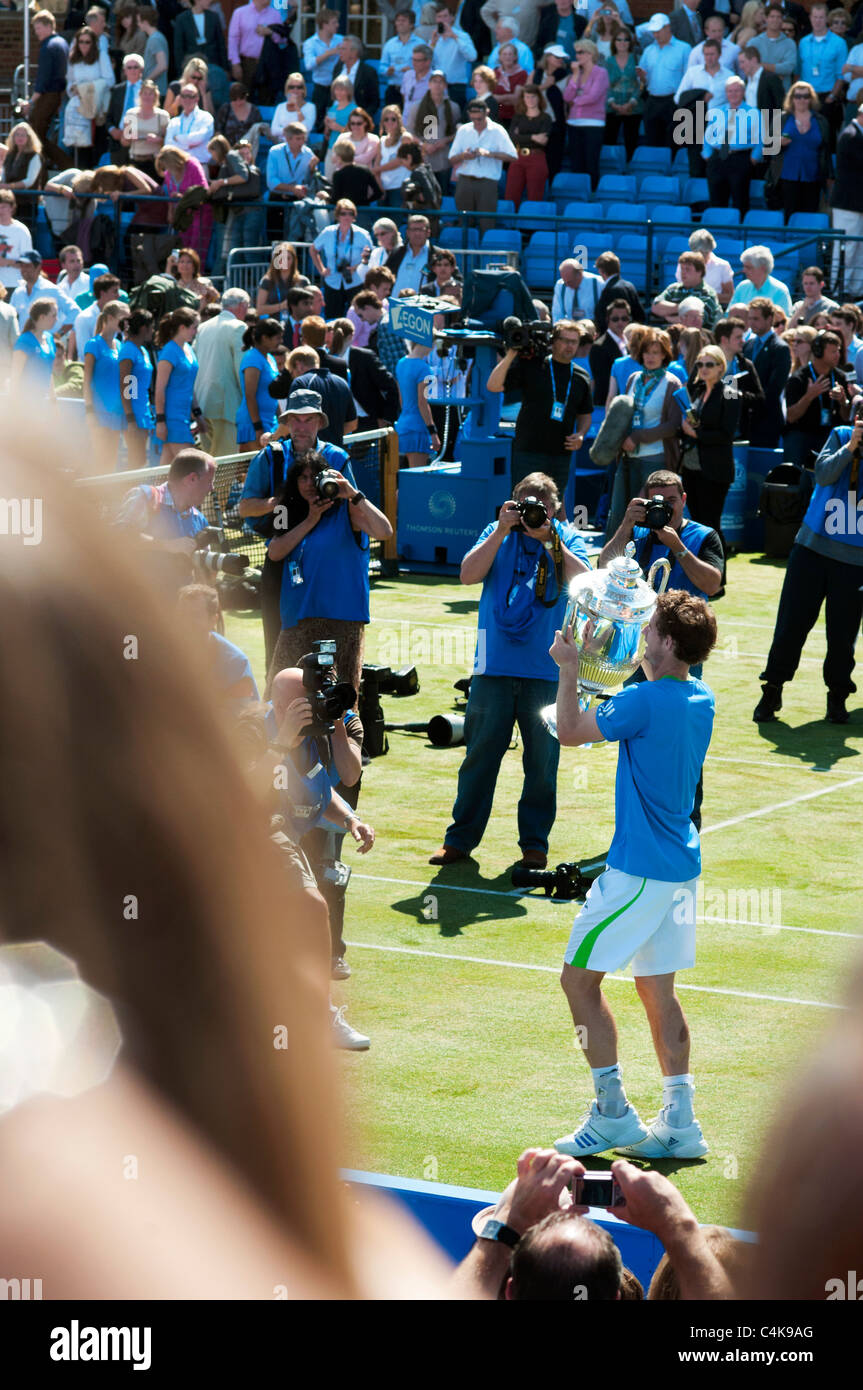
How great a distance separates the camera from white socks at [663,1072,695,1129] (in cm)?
602

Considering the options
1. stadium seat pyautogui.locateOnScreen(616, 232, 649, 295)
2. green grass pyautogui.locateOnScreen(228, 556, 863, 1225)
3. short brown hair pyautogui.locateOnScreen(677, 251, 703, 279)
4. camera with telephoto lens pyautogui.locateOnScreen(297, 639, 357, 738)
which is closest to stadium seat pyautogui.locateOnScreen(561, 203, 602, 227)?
stadium seat pyautogui.locateOnScreen(616, 232, 649, 295)

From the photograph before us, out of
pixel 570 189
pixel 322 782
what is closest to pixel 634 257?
pixel 570 189

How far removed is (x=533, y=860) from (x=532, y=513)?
1.76 meters

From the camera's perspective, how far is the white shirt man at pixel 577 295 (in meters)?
18.5

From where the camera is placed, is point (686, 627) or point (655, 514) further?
point (655, 514)

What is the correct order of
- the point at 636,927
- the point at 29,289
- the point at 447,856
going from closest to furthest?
1. the point at 636,927
2. the point at 447,856
3. the point at 29,289

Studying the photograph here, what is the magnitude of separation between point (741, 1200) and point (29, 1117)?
0.86 feet

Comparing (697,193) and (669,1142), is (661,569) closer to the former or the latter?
(669,1142)

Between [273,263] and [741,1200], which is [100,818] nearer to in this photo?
[741,1200]

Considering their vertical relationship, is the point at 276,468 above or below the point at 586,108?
below

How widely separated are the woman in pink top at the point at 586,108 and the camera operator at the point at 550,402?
9628 mm

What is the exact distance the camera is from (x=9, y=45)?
2877 cm

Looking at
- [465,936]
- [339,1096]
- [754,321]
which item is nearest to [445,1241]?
[339,1096]

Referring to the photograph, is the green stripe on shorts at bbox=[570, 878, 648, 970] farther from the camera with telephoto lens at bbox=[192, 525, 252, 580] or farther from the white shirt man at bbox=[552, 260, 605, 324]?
the white shirt man at bbox=[552, 260, 605, 324]
